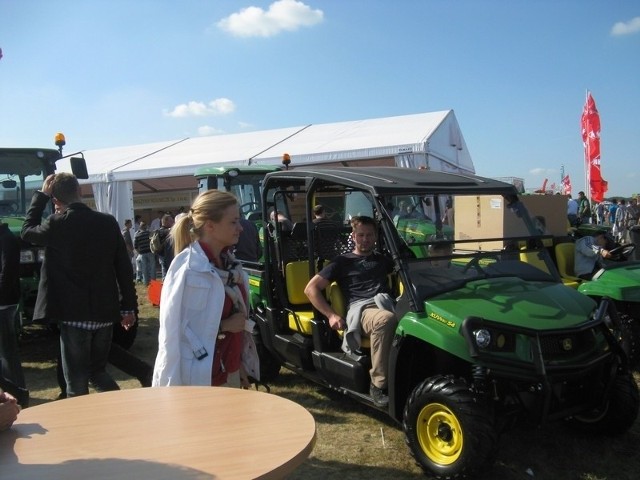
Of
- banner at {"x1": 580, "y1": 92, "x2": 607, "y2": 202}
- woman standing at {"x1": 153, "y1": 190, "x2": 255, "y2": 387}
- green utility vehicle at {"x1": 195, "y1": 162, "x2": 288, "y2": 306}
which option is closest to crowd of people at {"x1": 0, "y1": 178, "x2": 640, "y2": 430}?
woman standing at {"x1": 153, "y1": 190, "x2": 255, "y2": 387}

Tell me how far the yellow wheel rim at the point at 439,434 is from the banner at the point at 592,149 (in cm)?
1899

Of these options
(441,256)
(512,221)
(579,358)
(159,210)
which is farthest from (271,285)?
(159,210)

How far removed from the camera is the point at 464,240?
372 cm

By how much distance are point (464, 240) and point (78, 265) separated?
2.47m

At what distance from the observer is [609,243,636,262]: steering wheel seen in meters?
6.10

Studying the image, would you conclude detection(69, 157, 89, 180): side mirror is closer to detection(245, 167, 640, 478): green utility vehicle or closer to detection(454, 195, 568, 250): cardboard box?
detection(245, 167, 640, 478): green utility vehicle

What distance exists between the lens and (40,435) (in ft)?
5.67

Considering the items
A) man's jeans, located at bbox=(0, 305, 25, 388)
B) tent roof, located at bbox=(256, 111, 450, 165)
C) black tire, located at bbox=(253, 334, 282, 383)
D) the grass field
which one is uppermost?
tent roof, located at bbox=(256, 111, 450, 165)

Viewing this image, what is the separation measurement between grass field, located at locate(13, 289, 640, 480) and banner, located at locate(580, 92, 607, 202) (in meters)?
17.8

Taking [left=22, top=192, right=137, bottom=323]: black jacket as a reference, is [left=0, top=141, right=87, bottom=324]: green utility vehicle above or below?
above

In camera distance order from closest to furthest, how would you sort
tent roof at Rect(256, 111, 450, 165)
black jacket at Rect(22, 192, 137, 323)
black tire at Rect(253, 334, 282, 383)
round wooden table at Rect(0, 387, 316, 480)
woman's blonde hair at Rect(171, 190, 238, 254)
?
round wooden table at Rect(0, 387, 316, 480)
woman's blonde hair at Rect(171, 190, 238, 254)
black jacket at Rect(22, 192, 137, 323)
black tire at Rect(253, 334, 282, 383)
tent roof at Rect(256, 111, 450, 165)

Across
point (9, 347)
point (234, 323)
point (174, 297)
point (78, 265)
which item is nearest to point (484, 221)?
point (234, 323)

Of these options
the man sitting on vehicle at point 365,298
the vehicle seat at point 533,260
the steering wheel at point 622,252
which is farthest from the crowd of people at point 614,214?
the man sitting on vehicle at point 365,298

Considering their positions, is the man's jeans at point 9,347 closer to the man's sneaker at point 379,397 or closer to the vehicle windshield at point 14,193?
the man's sneaker at point 379,397
